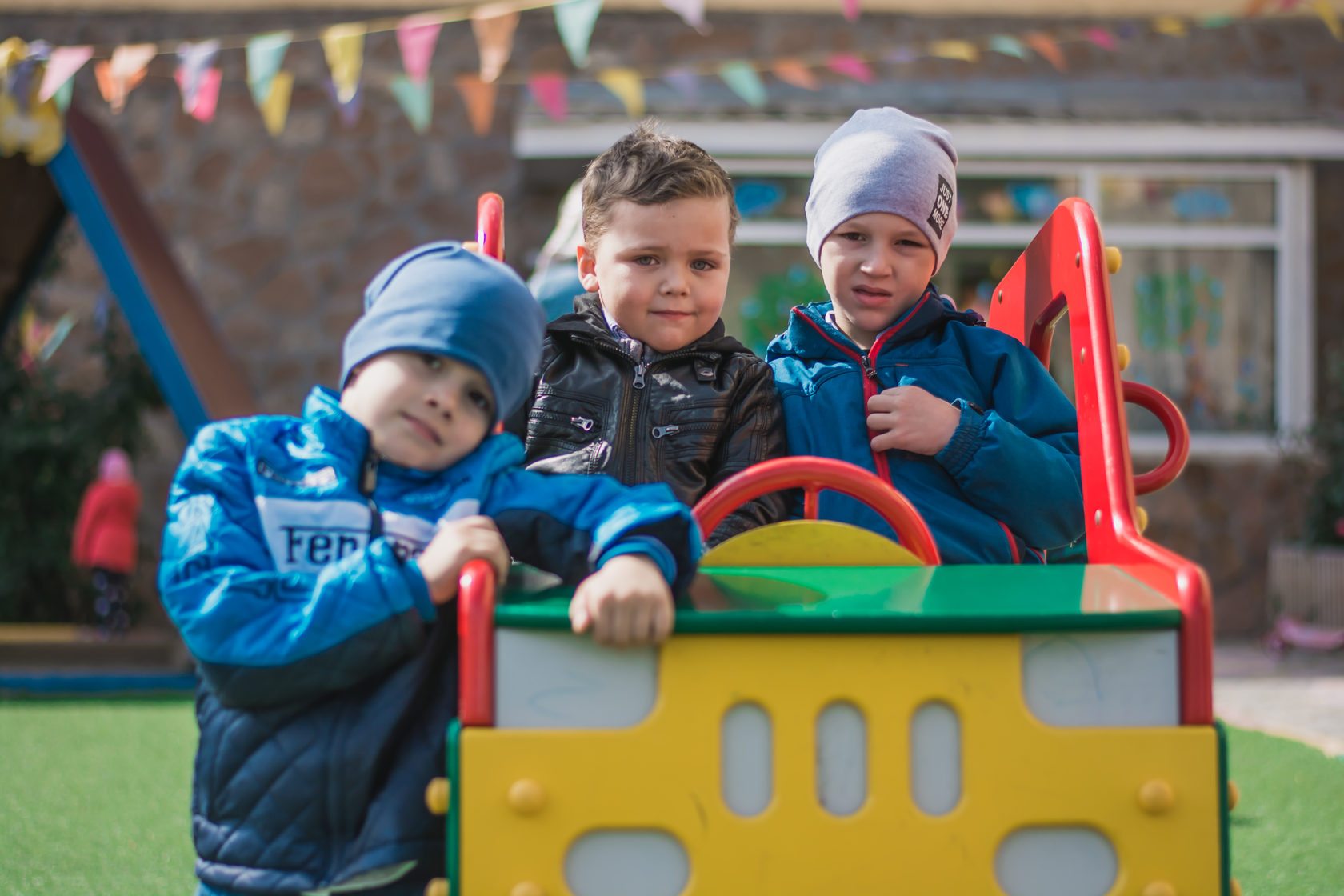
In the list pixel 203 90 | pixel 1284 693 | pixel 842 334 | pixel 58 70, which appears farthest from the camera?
pixel 203 90

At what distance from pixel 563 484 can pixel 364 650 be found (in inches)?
12.5

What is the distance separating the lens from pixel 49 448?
19.8 feet

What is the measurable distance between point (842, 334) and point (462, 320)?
95 centimetres

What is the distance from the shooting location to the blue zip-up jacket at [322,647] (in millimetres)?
1336

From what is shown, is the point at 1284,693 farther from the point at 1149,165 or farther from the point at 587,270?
the point at 587,270

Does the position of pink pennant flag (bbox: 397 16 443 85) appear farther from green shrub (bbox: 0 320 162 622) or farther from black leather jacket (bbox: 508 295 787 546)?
black leather jacket (bbox: 508 295 787 546)

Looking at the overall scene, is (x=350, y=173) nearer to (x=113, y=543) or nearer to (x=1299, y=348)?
(x=113, y=543)

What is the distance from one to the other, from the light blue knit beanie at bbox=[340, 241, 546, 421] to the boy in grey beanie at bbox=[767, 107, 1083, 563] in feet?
2.36

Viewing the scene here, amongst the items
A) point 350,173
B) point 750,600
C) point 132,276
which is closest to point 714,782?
point 750,600

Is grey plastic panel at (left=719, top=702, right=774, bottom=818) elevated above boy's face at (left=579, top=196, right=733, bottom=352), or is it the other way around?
boy's face at (left=579, top=196, right=733, bottom=352)

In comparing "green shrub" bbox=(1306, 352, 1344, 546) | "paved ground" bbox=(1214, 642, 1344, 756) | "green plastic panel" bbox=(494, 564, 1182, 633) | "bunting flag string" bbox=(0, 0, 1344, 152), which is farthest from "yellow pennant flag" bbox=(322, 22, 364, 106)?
"green shrub" bbox=(1306, 352, 1344, 546)

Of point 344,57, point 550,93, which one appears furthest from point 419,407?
point 550,93

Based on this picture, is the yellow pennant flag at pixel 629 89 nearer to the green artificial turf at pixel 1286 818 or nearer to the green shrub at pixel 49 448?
the green shrub at pixel 49 448

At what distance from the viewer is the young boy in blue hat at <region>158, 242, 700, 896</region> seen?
4.38ft
